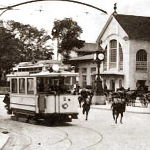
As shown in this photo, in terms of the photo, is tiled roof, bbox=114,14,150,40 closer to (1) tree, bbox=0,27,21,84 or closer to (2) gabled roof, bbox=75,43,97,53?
(2) gabled roof, bbox=75,43,97,53

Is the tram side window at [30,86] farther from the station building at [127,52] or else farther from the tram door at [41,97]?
the station building at [127,52]

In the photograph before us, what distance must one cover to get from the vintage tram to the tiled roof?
33.2 meters

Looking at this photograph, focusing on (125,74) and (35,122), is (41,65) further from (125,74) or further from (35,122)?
(125,74)

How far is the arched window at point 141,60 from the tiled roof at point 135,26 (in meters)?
1.84

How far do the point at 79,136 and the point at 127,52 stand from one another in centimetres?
3854

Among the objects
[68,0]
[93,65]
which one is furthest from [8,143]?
[93,65]

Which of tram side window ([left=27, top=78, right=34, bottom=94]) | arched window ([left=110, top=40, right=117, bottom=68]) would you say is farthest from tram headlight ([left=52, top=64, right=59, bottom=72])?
arched window ([left=110, top=40, right=117, bottom=68])

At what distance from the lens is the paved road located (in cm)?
1463

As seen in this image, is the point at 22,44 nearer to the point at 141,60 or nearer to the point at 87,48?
the point at 87,48

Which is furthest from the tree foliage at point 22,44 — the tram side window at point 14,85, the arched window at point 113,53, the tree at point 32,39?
the tram side window at point 14,85

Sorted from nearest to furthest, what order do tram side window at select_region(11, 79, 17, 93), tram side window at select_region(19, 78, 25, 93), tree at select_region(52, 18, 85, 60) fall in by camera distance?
1. tram side window at select_region(19, 78, 25, 93)
2. tram side window at select_region(11, 79, 17, 93)
3. tree at select_region(52, 18, 85, 60)

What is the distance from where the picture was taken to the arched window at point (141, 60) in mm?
55906

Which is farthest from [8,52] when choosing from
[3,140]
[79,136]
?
[3,140]

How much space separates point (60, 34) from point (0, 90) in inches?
769
